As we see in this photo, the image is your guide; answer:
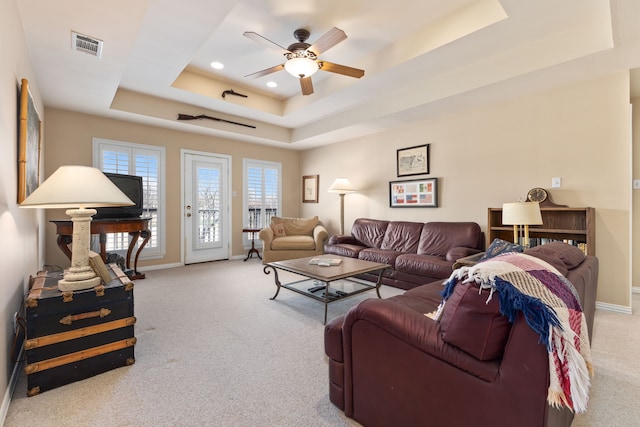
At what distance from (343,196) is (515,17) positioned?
12.1 ft

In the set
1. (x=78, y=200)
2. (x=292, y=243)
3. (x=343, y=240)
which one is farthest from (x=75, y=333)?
(x=343, y=240)

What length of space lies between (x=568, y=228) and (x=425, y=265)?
160cm

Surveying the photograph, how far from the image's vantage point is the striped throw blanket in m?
0.89

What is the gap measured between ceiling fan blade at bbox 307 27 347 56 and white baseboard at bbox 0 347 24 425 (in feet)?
10.2

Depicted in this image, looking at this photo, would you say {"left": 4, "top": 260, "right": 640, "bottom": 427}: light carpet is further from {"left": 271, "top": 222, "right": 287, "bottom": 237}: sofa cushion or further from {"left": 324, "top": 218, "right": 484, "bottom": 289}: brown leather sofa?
{"left": 271, "top": 222, "right": 287, "bottom": 237}: sofa cushion

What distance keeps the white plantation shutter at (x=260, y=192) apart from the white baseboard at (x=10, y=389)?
4.21m

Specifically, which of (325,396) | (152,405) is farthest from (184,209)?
(325,396)

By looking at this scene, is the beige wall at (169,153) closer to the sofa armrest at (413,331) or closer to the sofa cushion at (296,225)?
the sofa cushion at (296,225)

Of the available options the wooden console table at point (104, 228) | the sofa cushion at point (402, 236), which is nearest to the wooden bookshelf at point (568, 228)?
the sofa cushion at point (402, 236)

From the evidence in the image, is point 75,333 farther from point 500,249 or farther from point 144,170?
point 144,170

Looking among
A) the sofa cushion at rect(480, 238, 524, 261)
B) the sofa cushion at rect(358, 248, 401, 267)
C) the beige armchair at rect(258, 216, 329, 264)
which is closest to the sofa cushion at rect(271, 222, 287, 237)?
the beige armchair at rect(258, 216, 329, 264)

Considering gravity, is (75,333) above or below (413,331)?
below

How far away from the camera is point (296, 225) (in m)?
5.84

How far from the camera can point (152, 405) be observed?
1.64m
